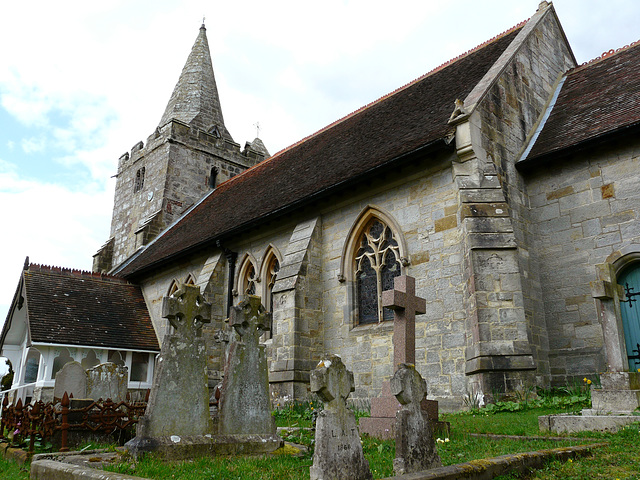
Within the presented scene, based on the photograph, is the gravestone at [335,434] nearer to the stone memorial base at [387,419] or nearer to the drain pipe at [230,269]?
the stone memorial base at [387,419]

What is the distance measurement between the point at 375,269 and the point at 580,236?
14.4 ft

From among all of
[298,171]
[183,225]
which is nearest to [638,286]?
[298,171]

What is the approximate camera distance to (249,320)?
7293 mm

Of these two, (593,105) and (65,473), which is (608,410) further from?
(593,105)

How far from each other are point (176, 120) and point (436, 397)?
2026 centimetres

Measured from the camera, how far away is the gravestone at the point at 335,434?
14.3ft

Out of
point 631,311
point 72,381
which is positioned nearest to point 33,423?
point 72,381

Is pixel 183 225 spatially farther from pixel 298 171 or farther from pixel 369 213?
pixel 369 213

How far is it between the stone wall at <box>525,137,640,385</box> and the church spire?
19851 millimetres

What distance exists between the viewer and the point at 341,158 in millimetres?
15594

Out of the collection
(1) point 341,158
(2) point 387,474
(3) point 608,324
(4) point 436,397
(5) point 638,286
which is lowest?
(2) point 387,474

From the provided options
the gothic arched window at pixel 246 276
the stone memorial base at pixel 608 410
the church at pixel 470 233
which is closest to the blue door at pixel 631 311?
the church at pixel 470 233

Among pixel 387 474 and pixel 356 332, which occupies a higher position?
pixel 356 332

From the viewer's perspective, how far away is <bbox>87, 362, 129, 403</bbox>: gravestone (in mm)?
10797
